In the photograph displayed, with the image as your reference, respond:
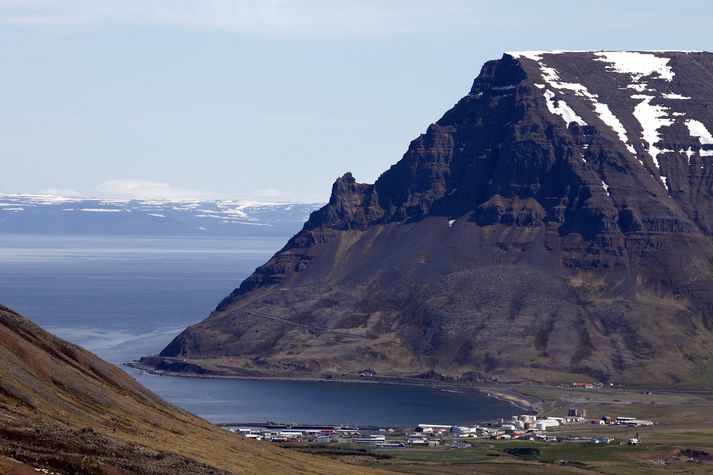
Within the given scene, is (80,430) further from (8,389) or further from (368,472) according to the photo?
(368,472)

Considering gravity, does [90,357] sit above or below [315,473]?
above

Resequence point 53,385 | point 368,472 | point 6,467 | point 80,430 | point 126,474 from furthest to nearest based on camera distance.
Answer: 1. point 368,472
2. point 53,385
3. point 80,430
4. point 126,474
5. point 6,467

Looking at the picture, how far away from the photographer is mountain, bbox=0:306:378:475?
115375 millimetres

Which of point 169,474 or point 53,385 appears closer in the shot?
point 169,474

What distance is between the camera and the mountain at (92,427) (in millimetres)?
115375

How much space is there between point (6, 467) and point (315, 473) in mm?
61715

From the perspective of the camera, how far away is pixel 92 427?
13662 centimetres

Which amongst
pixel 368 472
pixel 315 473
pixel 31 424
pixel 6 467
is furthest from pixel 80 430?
pixel 368 472

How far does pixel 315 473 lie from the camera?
162 meters

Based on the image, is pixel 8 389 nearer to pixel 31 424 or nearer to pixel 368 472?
pixel 31 424

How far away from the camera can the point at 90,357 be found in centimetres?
16938

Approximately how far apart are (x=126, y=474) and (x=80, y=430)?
1072 cm

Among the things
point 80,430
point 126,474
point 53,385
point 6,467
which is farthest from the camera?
point 53,385

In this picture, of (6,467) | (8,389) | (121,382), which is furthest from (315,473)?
(6,467)
